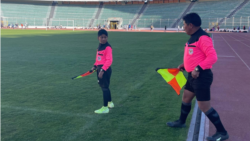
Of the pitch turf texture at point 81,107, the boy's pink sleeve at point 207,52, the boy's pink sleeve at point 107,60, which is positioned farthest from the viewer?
the boy's pink sleeve at point 107,60

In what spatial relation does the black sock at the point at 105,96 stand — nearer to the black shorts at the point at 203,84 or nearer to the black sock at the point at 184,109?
the black sock at the point at 184,109

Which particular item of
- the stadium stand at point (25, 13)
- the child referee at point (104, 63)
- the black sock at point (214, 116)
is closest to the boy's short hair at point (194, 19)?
the black sock at point (214, 116)

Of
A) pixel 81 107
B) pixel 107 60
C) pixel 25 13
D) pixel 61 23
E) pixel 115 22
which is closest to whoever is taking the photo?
pixel 107 60

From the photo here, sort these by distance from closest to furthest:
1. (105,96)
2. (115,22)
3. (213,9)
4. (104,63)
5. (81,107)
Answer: (104,63)
(105,96)
(81,107)
(213,9)
(115,22)

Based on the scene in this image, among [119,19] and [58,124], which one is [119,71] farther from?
[119,19]

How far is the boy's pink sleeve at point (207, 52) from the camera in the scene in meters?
3.24

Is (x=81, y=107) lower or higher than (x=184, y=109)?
lower

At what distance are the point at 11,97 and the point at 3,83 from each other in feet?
5.03

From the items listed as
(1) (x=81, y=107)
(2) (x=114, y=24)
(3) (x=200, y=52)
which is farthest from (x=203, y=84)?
(2) (x=114, y=24)

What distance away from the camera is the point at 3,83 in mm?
6824

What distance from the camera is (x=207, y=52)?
324 centimetres

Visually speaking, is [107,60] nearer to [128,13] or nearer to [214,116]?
[214,116]

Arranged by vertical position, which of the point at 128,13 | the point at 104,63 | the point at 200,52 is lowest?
the point at 104,63

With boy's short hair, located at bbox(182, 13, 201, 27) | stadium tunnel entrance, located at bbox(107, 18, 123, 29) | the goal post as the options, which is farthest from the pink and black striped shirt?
the goal post
